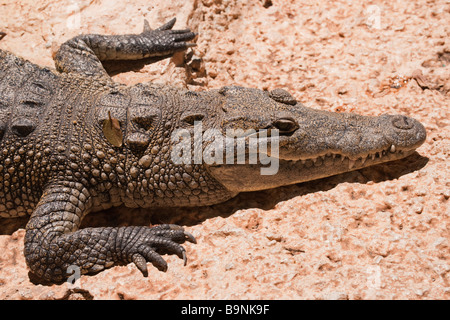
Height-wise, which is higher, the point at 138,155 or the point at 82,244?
the point at 138,155

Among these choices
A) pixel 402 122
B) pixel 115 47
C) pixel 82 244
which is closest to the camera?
pixel 82 244

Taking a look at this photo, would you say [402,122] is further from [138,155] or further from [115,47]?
[115,47]

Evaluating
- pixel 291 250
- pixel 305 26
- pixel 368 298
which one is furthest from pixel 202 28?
pixel 368 298

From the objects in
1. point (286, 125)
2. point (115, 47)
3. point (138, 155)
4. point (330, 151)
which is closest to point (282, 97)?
point (286, 125)

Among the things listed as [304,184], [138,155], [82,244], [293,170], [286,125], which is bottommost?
[82,244]

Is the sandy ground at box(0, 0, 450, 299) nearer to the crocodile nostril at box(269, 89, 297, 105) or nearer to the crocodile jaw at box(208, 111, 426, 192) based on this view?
the crocodile jaw at box(208, 111, 426, 192)

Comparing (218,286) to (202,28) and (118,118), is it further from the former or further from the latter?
(202,28)

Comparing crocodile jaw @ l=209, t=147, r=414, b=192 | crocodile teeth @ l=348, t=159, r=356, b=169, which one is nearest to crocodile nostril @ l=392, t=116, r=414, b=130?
crocodile jaw @ l=209, t=147, r=414, b=192

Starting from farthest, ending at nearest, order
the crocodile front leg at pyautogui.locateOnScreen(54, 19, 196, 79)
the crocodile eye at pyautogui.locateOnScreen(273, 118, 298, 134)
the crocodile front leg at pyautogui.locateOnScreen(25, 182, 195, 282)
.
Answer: the crocodile front leg at pyautogui.locateOnScreen(54, 19, 196, 79), the crocodile eye at pyautogui.locateOnScreen(273, 118, 298, 134), the crocodile front leg at pyautogui.locateOnScreen(25, 182, 195, 282)

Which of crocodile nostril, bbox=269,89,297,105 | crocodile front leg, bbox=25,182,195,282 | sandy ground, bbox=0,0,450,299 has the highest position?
crocodile nostril, bbox=269,89,297,105
